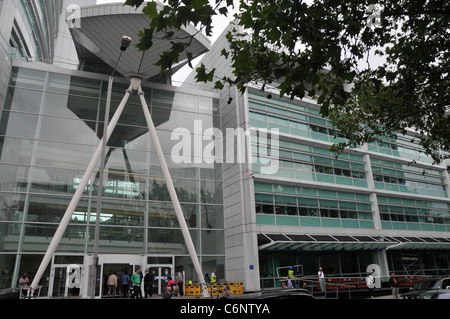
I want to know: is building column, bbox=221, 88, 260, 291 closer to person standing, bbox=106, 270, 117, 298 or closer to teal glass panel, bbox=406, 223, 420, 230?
person standing, bbox=106, 270, 117, 298

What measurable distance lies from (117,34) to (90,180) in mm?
9720

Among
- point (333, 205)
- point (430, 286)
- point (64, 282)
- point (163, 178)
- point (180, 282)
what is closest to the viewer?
point (430, 286)

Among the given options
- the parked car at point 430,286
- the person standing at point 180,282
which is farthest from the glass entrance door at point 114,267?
the parked car at point 430,286

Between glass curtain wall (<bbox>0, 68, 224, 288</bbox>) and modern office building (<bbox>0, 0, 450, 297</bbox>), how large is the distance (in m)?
0.07

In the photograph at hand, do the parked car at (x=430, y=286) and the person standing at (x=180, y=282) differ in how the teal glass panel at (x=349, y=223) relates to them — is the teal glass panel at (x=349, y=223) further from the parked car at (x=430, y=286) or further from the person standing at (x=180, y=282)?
the person standing at (x=180, y=282)

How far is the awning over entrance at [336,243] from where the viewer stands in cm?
2340

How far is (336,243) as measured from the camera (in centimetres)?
2495

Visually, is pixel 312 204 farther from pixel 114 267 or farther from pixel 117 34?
pixel 117 34

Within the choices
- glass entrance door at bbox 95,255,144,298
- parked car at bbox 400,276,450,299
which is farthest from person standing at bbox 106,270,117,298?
parked car at bbox 400,276,450,299

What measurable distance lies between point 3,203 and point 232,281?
14765 mm

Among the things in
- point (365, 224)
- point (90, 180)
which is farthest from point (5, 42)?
point (365, 224)

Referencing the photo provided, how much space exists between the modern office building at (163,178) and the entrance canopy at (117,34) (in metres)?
0.09

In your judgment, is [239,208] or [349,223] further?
[349,223]
